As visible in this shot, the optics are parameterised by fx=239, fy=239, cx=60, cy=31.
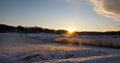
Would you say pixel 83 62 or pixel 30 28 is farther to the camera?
pixel 30 28

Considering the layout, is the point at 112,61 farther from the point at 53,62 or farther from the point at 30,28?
the point at 30,28

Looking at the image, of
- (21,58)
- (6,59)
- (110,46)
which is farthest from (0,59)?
(110,46)

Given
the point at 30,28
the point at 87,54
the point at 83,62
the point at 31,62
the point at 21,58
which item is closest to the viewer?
the point at 83,62

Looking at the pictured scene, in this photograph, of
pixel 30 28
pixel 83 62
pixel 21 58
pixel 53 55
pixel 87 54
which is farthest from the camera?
pixel 30 28

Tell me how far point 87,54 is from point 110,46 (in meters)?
10.4

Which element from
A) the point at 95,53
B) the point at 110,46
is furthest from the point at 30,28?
the point at 95,53

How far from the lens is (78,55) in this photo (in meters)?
17.4

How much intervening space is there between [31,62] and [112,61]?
4.79 metres

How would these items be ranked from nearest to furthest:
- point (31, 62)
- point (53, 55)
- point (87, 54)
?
1. point (31, 62)
2. point (53, 55)
3. point (87, 54)

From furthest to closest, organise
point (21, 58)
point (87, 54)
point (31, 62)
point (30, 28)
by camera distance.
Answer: point (30, 28), point (87, 54), point (21, 58), point (31, 62)

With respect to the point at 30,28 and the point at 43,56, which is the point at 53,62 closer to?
the point at 43,56

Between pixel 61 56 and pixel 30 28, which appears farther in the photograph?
pixel 30 28

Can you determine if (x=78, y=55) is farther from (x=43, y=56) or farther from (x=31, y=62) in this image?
(x=31, y=62)

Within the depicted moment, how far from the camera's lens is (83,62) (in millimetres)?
13195
